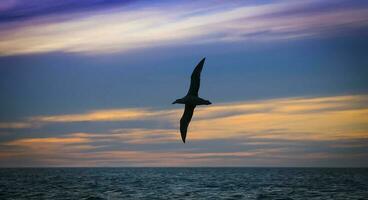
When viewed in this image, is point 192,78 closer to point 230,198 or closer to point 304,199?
point 230,198

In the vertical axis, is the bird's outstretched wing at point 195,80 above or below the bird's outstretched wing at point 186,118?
above

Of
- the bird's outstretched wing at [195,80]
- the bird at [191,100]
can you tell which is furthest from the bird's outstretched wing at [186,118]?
the bird's outstretched wing at [195,80]

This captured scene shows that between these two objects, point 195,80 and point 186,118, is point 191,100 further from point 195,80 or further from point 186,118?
point 186,118

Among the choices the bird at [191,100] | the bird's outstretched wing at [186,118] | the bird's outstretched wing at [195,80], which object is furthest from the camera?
the bird's outstretched wing at [186,118]

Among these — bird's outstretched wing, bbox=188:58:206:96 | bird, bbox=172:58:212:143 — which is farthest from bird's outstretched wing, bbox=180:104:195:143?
bird's outstretched wing, bbox=188:58:206:96

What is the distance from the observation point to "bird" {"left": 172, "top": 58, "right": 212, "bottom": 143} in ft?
63.2

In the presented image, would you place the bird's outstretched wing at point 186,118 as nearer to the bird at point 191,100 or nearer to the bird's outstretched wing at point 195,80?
the bird at point 191,100

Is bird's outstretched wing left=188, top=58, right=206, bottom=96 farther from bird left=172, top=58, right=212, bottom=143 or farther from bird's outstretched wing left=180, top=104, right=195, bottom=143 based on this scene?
bird's outstretched wing left=180, top=104, right=195, bottom=143

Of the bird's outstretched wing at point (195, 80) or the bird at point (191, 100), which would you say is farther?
the bird's outstretched wing at point (195, 80)

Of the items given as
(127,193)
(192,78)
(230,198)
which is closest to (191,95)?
(192,78)

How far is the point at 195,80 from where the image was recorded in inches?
770

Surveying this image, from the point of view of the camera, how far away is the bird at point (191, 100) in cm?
1927

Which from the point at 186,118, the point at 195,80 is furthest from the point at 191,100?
the point at 186,118

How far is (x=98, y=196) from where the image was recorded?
4834 cm
